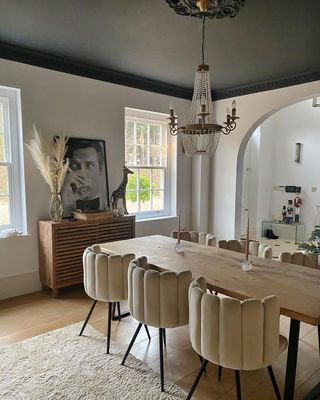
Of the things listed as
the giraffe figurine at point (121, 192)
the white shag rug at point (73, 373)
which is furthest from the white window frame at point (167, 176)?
the white shag rug at point (73, 373)

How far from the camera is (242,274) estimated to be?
2176 mm

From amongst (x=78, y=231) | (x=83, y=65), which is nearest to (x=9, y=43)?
(x=83, y=65)

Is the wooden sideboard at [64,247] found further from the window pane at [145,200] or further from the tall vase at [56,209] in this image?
the window pane at [145,200]

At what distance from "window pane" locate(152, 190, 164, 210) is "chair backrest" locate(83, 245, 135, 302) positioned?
2.49m

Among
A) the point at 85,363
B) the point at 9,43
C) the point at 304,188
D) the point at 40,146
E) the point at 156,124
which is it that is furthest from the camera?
the point at 304,188

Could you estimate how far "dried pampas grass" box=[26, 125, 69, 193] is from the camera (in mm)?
3357

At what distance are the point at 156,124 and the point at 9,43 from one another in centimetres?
224

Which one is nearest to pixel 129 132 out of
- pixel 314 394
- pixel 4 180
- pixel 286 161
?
pixel 4 180

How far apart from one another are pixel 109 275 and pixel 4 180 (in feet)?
6.19

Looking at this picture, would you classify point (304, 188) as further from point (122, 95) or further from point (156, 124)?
point (122, 95)

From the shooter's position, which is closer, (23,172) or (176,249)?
(176,249)

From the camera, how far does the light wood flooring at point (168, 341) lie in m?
2.08

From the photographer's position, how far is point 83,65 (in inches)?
144

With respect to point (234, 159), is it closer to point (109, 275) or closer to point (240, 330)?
point (109, 275)
